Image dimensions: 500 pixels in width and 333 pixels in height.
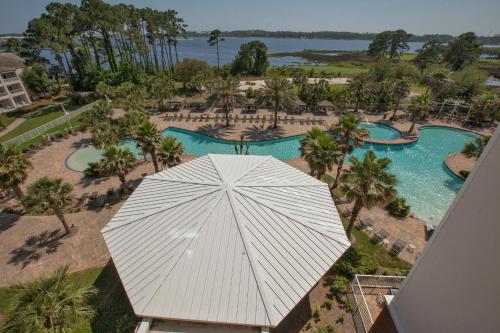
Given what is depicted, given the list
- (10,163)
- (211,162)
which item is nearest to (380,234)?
(211,162)

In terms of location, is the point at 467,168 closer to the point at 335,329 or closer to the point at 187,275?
the point at 335,329

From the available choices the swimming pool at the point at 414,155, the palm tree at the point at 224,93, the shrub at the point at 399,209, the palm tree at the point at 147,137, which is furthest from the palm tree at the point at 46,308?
the palm tree at the point at 224,93

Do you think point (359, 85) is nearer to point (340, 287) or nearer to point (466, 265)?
point (340, 287)

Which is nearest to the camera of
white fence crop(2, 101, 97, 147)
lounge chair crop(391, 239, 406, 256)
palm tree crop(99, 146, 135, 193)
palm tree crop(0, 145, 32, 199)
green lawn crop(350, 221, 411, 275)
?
green lawn crop(350, 221, 411, 275)

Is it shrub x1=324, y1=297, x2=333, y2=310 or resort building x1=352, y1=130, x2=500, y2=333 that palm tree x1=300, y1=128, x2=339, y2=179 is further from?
resort building x1=352, y1=130, x2=500, y2=333

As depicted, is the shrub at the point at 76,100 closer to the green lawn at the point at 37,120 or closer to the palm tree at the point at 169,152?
the green lawn at the point at 37,120

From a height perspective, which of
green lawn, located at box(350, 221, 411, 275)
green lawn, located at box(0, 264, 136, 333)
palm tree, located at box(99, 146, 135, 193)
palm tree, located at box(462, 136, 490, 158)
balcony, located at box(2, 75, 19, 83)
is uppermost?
balcony, located at box(2, 75, 19, 83)

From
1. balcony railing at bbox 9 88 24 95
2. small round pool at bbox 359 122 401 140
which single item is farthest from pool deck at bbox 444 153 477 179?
balcony railing at bbox 9 88 24 95

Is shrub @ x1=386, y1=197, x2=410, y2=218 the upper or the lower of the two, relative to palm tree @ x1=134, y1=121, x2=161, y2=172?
lower
